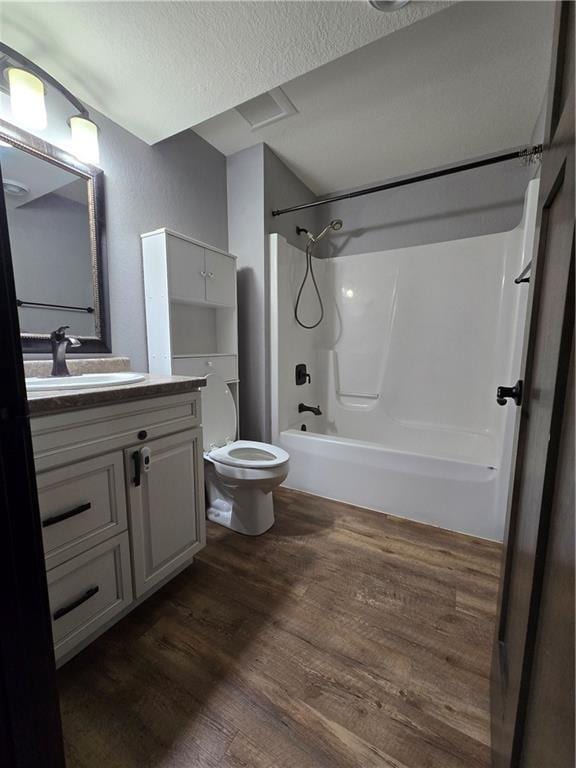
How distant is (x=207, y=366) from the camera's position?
1917 mm

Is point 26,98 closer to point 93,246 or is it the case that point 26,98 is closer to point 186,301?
point 93,246

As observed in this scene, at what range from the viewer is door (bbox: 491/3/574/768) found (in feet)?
1.46

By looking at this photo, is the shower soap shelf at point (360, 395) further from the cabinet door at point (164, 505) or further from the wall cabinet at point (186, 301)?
the cabinet door at point (164, 505)

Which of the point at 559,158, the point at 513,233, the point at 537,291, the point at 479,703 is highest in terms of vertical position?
the point at 513,233

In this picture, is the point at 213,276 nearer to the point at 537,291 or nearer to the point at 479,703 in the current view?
the point at 537,291

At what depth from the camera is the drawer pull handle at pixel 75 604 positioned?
91 cm

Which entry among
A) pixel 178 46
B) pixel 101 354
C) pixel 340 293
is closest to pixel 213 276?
pixel 101 354

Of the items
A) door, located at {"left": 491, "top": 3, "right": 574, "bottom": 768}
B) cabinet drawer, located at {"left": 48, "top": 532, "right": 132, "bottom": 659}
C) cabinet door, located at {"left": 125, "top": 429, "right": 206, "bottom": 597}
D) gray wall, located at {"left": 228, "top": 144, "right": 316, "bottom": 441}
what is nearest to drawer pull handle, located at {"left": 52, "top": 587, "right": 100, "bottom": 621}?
cabinet drawer, located at {"left": 48, "top": 532, "right": 132, "bottom": 659}

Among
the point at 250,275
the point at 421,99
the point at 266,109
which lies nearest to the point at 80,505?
the point at 250,275

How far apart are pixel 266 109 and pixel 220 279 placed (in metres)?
0.95

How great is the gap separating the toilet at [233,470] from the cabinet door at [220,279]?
1.59 ft

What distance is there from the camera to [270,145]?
2.07 metres

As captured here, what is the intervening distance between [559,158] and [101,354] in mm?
1720

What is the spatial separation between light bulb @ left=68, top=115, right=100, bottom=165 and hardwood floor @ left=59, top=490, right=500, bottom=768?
1920 mm
